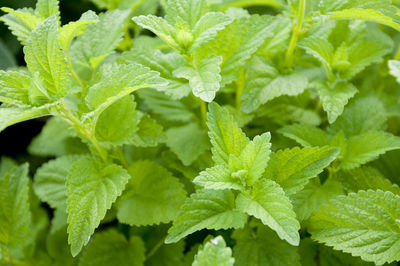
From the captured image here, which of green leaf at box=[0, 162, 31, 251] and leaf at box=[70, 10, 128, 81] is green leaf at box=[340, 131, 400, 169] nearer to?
leaf at box=[70, 10, 128, 81]

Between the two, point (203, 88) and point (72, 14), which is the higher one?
point (203, 88)

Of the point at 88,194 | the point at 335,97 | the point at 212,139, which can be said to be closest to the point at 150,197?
the point at 88,194

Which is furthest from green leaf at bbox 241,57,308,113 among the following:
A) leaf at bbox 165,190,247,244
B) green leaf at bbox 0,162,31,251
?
green leaf at bbox 0,162,31,251

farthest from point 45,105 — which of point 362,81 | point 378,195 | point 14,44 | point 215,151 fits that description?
point 14,44

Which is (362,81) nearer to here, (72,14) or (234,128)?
(234,128)

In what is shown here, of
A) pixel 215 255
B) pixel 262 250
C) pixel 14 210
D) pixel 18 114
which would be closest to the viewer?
pixel 215 255

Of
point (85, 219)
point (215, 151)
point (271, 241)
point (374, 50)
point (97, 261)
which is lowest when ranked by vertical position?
point (97, 261)

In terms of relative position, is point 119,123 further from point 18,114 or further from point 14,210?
point 14,210
